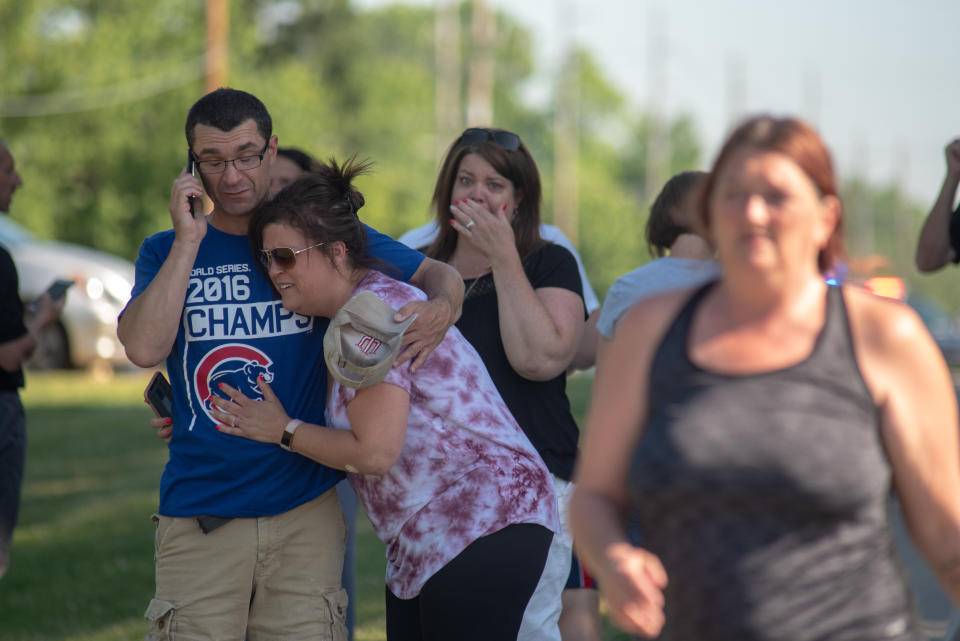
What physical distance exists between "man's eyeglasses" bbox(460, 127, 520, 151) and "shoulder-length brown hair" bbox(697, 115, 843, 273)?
6.25ft

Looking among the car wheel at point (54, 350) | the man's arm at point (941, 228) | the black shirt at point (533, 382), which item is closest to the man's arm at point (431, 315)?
the black shirt at point (533, 382)

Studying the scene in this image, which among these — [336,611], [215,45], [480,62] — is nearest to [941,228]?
[336,611]

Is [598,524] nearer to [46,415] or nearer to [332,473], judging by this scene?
[332,473]

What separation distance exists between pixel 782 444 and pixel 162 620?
2.00 metres

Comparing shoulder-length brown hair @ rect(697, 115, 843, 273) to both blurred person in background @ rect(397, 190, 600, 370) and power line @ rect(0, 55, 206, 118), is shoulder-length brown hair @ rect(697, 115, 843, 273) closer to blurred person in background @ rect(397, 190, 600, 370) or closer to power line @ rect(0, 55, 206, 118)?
blurred person in background @ rect(397, 190, 600, 370)

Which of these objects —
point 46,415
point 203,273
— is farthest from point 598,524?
point 46,415

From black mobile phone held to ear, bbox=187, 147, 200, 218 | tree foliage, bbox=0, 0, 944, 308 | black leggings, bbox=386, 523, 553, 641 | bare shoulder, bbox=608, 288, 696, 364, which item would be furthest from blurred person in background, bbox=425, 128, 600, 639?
tree foliage, bbox=0, 0, 944, 308

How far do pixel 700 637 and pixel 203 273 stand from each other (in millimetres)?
1893

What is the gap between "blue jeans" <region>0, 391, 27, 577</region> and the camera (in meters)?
4.93

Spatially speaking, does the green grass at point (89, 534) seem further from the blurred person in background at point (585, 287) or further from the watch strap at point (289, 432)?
the watch strap at point (289, 432)

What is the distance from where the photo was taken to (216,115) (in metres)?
3.61

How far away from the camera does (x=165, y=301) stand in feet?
11.1

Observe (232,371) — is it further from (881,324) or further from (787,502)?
(881,324)

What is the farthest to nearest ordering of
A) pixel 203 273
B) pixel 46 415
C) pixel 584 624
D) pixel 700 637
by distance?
1. pixel 46 415
2. pixel 584 624
3. pixel 203 273
4. pixel 700 637
